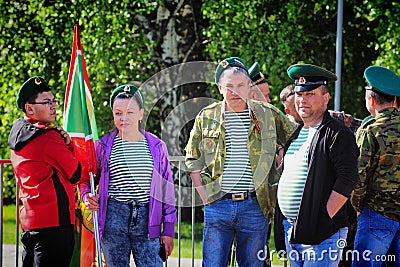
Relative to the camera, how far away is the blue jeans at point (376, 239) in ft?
17.5

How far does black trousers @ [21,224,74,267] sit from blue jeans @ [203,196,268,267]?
0.98m

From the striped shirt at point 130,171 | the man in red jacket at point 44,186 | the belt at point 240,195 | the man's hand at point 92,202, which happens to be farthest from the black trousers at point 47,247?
the belt at point 240,195

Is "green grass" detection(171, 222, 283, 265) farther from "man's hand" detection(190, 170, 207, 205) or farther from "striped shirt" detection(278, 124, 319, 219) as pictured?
"striped shirt" detection(278, 124, 319, 219)

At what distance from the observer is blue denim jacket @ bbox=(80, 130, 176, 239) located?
5379 millimetres

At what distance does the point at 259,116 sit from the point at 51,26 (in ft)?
28.2

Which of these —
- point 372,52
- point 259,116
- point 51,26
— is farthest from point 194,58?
point 259,116

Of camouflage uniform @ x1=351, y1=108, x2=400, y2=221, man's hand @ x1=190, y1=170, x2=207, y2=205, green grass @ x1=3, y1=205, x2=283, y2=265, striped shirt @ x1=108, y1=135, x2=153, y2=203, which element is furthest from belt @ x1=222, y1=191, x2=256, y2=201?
green grass @ x1=3, y1=205, x2=283, y2=265

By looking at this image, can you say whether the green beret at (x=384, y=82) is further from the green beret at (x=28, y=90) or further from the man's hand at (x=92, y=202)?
the green beret at (x=28, y=90)

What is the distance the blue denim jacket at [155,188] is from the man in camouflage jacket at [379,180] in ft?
4.33

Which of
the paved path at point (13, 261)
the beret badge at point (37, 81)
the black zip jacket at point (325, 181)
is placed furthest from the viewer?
the paved path at point (13, 261)

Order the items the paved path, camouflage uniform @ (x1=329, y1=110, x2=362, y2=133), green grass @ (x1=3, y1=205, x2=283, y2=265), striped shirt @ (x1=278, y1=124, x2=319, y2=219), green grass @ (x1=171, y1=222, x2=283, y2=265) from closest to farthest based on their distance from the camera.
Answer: striped shirt @ (x1=278, y1=124, x2=319, y2=219) → camouflage uniform @ (x1=329, y1=110, x2=362, y2=133) → the paved path → green grass @ (x1=171, y1=222, x2=283, y2=265) → green grass @ (x1=3, y1=205, x2=283, y2=265)

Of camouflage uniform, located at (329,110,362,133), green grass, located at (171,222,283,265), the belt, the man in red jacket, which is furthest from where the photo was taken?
green grass, located at (171,222,283,265)

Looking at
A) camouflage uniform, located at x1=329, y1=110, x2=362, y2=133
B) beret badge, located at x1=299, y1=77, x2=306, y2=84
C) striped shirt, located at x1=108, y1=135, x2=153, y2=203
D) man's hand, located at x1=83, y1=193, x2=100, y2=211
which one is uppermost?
beret badge, located at x1=299, y1=77, x2=306, y2=84

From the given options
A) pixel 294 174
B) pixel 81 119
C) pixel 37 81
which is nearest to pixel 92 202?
Result: pixel 81 119
